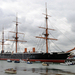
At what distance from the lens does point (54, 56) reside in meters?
64.9

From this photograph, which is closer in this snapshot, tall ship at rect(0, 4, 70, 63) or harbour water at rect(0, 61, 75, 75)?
harbour water at rect(0, 61, 75, 75)

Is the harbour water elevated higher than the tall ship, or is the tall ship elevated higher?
the tall ship

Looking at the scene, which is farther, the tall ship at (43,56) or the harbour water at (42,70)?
the tall ship at (43,56)

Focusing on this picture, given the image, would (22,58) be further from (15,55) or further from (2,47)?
(2,47)

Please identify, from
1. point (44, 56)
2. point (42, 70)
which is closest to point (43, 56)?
point (44, 56)

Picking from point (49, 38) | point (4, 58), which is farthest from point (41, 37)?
point (4, 58)

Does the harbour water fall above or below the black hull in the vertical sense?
below

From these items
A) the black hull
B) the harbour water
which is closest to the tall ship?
the black hull

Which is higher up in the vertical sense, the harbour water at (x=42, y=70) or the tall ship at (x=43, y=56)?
the tall ship at (x=43, y=56)

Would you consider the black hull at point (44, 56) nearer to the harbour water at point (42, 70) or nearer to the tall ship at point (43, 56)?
the tall ship at point (43, 56)

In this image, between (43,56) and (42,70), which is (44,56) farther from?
(42,70)

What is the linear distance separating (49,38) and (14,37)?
91.7 ft

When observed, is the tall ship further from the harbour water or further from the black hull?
the harbour water

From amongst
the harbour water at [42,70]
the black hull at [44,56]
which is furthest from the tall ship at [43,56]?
the harbour water at [42,70]
